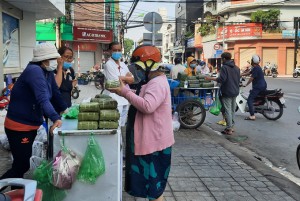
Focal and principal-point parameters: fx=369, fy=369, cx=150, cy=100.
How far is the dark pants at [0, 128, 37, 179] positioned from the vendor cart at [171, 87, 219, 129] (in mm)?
5097

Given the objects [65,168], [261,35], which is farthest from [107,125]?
[261,35]

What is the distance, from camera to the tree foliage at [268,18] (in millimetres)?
39250

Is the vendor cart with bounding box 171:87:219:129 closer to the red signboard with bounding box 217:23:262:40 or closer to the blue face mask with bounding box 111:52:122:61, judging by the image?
the blue face mask with bounding box 111:52:122:61

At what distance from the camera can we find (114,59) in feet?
19.6

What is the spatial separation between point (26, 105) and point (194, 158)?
3322mm

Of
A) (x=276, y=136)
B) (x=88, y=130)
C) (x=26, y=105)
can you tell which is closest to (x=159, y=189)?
(x=88, y=130)

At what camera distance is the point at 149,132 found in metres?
3.24

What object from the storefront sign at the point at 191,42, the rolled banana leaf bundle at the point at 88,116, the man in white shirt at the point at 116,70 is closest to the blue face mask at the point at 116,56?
the man in white shirt at the point at 116,70

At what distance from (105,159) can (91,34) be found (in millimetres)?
28592

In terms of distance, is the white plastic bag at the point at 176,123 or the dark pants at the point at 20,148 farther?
the white plastic bag at the point at 176,123

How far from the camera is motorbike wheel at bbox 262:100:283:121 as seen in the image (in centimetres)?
1037

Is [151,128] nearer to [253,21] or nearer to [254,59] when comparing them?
[254,59]

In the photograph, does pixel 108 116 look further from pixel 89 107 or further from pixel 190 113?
pixel 190 113

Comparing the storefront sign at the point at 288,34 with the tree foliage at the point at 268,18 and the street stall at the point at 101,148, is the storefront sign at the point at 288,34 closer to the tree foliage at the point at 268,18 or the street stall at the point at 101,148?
the tree foliage at the point at 268,18
